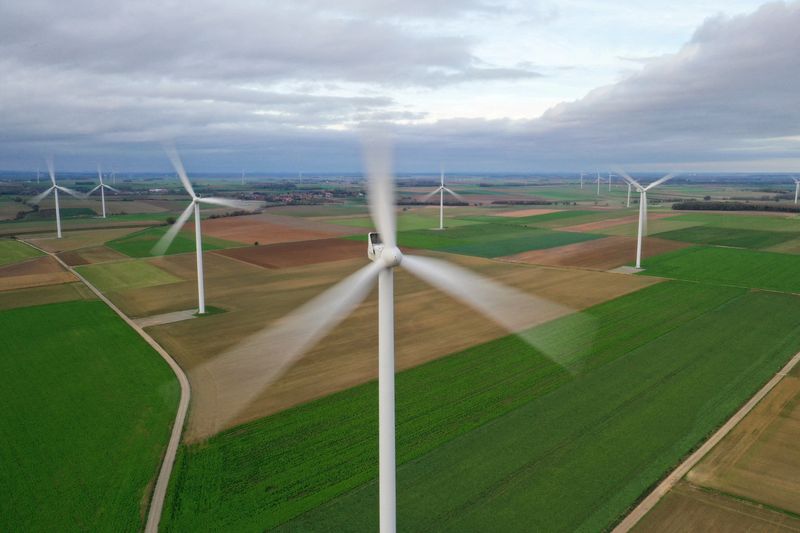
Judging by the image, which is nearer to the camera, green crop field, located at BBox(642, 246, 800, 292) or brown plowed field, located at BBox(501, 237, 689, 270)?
green crop field, located at BBox(642, 246, 800, 292)

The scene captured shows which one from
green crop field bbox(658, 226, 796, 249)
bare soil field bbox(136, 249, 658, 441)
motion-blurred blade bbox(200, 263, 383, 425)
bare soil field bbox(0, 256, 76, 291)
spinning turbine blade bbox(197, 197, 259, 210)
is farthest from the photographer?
green crop field bbox(658, 226, 796, 249)

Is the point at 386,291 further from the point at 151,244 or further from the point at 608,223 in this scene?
the point at 608,223

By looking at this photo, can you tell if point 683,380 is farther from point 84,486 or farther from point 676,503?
point 84,486


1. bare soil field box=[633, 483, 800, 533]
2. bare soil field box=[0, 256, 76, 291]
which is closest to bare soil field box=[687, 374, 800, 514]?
bare soil field box=[633, 483, 800, 533]

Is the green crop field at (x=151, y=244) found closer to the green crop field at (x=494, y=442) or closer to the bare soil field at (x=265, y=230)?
the bare soil field at (x=265, y=230)

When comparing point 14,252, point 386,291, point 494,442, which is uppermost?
point 386,291

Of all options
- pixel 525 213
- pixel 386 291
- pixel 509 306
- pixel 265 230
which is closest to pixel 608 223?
pixel 525 213

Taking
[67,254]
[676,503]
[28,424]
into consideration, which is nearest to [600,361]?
[676,503]

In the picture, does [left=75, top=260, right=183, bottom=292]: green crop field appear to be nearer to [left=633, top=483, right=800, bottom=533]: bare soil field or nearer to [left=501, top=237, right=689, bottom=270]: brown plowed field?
[left=501, top=237, right=689, bottom=270]: brown plowed field
